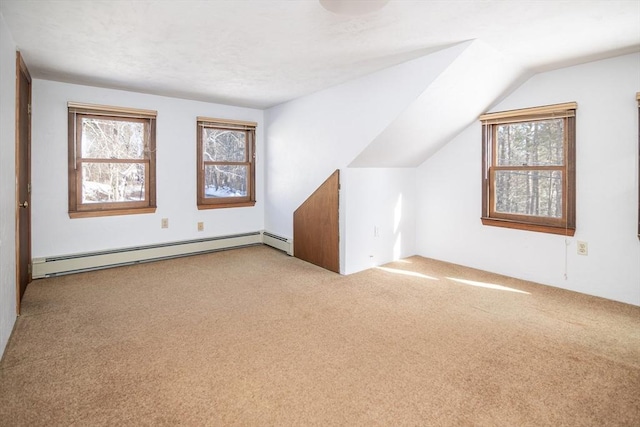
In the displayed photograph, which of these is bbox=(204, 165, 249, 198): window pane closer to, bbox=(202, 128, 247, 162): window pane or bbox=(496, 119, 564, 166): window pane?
bbox=(202, 128, 247, 162): window pane

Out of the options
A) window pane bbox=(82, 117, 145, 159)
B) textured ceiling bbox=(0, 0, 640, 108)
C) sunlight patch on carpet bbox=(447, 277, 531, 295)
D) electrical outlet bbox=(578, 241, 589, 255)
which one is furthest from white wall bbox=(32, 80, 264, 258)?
electrical outlet bbox=(578, 241, 589, 255)

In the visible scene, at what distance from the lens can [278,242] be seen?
5035 millimetres

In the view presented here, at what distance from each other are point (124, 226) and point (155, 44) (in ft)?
7.92

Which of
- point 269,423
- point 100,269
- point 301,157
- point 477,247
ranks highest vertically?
point 301,157

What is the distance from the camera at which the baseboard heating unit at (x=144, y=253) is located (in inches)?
150

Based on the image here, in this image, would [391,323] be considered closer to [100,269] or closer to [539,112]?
[539,112]

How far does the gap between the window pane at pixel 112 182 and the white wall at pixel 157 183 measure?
0.69ft

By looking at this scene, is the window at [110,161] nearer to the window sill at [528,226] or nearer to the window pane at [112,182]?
the window pane at [112,182]

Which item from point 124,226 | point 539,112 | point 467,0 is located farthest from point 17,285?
point 539,112

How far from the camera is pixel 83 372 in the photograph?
6.57 ft

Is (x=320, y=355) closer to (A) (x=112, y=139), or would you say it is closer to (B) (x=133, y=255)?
(B) (x=133, y=255)

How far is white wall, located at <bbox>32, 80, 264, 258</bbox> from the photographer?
374cm

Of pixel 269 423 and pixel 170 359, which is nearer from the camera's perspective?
pixel 269 423

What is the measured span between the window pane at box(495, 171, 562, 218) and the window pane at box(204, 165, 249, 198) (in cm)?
348
